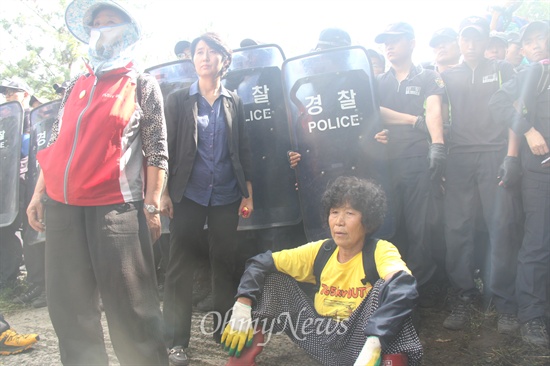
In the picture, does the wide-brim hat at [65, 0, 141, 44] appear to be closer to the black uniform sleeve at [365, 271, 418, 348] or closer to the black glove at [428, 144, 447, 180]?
the black uniform sleeve at [365, 271, 418, 348]

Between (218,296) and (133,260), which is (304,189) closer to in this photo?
(218,296)

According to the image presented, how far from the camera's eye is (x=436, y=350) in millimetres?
2902

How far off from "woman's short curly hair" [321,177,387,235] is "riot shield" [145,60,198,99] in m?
1.84

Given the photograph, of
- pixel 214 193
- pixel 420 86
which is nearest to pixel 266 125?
pixel 214 193

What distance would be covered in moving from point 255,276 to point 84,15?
1588mm

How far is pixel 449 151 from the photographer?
3.50 m

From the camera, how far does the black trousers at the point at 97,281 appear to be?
2152 millimetres

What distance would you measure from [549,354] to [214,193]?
2.21m

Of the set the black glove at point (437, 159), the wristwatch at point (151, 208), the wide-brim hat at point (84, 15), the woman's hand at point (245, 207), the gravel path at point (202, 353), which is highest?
the wide-brim hat at point (84, 15)

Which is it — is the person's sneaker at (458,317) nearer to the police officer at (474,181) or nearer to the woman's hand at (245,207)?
the police officer at (474,181)

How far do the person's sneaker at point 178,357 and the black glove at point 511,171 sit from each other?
7.62 feet

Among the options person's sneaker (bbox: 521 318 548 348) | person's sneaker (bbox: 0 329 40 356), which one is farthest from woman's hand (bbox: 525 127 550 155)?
person's sneaker (bbox: 0 329 40 356)

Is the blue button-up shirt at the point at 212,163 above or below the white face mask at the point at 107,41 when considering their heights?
below

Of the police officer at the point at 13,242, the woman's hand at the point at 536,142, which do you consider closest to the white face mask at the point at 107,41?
the woman's hand at the point at 536,142
